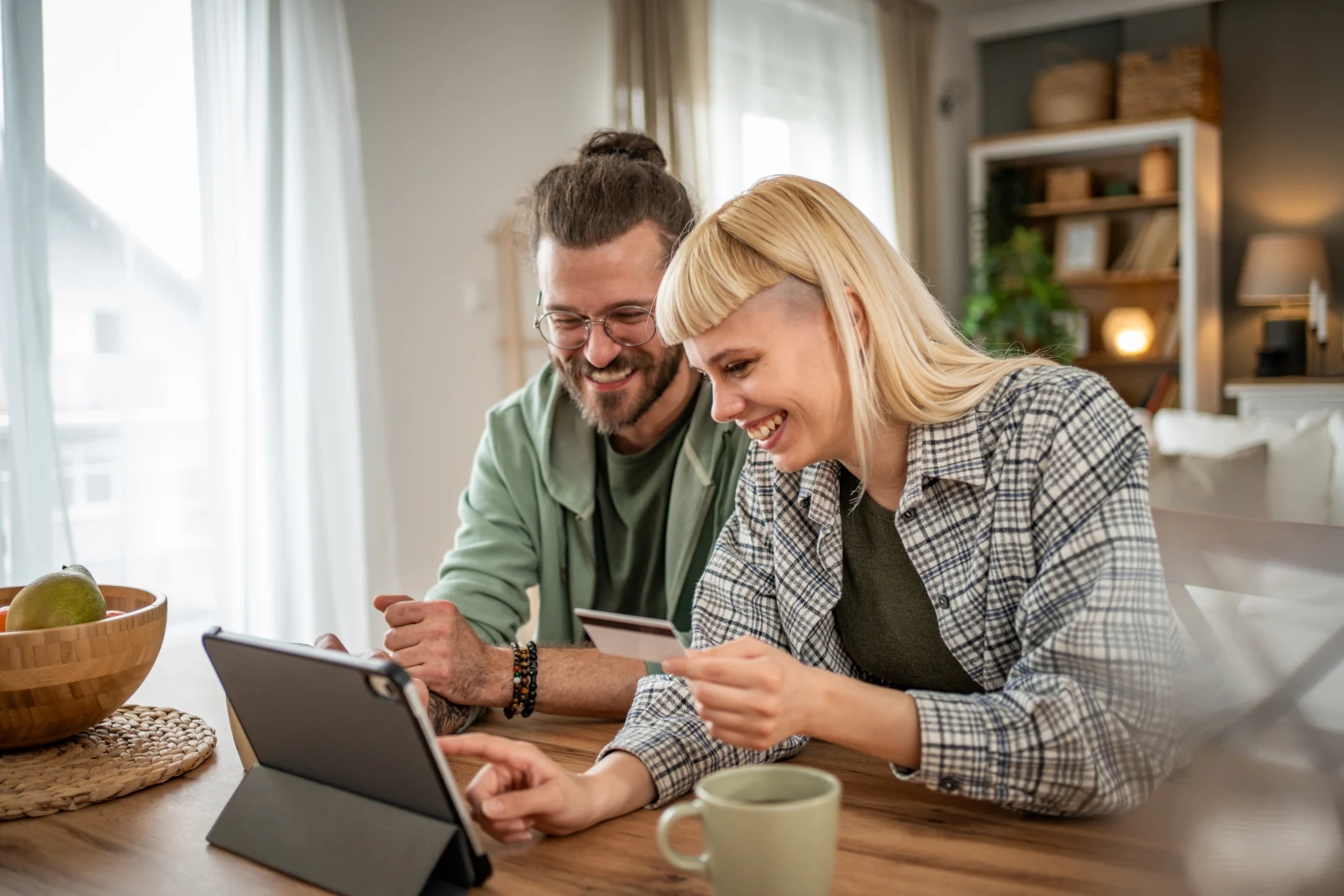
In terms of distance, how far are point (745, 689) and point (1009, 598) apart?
0.35 m

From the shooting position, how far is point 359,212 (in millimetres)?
3479

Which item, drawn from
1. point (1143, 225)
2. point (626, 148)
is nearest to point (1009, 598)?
point (626, 148)

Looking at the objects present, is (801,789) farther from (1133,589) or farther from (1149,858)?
(1133,589)

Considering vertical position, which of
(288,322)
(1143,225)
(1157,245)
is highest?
(1143,225)

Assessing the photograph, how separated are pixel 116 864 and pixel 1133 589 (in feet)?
2.78

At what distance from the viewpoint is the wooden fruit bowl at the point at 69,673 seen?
1110 mm

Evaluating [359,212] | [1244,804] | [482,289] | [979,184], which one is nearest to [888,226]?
[979,184]

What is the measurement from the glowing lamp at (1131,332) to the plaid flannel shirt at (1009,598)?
17.2 ft

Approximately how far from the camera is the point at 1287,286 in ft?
18.3

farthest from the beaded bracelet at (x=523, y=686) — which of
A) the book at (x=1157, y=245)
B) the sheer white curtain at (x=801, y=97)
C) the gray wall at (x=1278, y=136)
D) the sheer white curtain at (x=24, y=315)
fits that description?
the gray wall at (x=1278, y=136)

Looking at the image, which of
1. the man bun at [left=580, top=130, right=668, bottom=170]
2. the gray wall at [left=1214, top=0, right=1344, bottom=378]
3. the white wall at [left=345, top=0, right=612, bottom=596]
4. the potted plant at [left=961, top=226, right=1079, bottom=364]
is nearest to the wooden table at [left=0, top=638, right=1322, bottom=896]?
the man bun at [left=580, top=130, right=668, bottom=170]

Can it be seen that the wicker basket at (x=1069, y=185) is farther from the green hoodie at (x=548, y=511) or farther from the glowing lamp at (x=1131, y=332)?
the green hoodie at (x=548, y=511)

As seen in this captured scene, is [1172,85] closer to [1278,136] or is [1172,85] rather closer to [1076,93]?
[1076,93]

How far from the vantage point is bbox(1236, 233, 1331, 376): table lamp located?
5.59 meters
